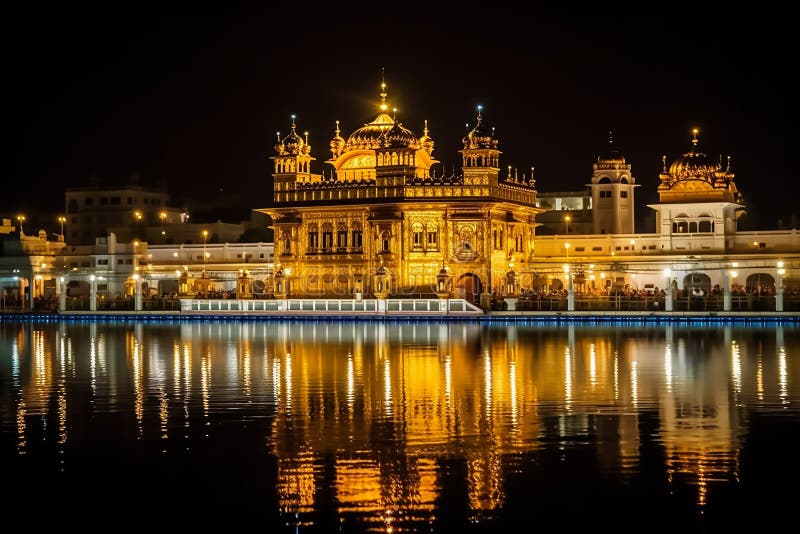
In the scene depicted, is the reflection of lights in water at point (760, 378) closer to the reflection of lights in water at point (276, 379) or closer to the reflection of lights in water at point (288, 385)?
the reflection of lights in water at point (288, 385)

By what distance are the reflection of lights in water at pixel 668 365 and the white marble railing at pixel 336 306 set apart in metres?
19.1

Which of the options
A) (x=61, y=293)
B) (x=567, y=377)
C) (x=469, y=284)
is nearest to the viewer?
(x=567, y=377)

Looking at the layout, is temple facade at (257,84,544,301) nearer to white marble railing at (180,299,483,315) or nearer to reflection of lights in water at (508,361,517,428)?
white marble railing at (180,299,483,315)

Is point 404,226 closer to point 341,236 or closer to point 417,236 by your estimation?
point 417,236

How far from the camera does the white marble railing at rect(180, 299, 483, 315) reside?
53094 millimetres

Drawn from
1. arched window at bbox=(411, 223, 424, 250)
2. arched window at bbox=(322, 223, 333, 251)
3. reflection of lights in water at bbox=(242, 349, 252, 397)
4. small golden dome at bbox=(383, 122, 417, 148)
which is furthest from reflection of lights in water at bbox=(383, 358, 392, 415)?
arched window at bbox=(322, 223, 333, 251)

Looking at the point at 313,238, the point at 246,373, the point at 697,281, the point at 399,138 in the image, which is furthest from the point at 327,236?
the point at 246,373

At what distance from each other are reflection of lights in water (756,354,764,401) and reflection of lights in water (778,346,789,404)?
1.08 ft

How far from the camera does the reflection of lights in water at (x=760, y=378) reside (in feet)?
71.1

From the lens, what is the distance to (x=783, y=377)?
79.9 feet

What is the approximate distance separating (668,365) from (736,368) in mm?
1516

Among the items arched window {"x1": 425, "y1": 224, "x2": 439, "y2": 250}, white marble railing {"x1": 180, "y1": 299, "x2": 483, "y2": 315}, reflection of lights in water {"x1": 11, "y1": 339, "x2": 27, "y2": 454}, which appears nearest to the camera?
reflection of lights in water {"x1": 11, "y1": 339, "x2": 27, "y2": 454}

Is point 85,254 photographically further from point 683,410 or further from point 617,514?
point 617,514

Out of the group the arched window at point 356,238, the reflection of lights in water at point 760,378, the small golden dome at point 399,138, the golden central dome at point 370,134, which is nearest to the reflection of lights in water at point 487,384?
the reflection of lights in water at point 760,378
